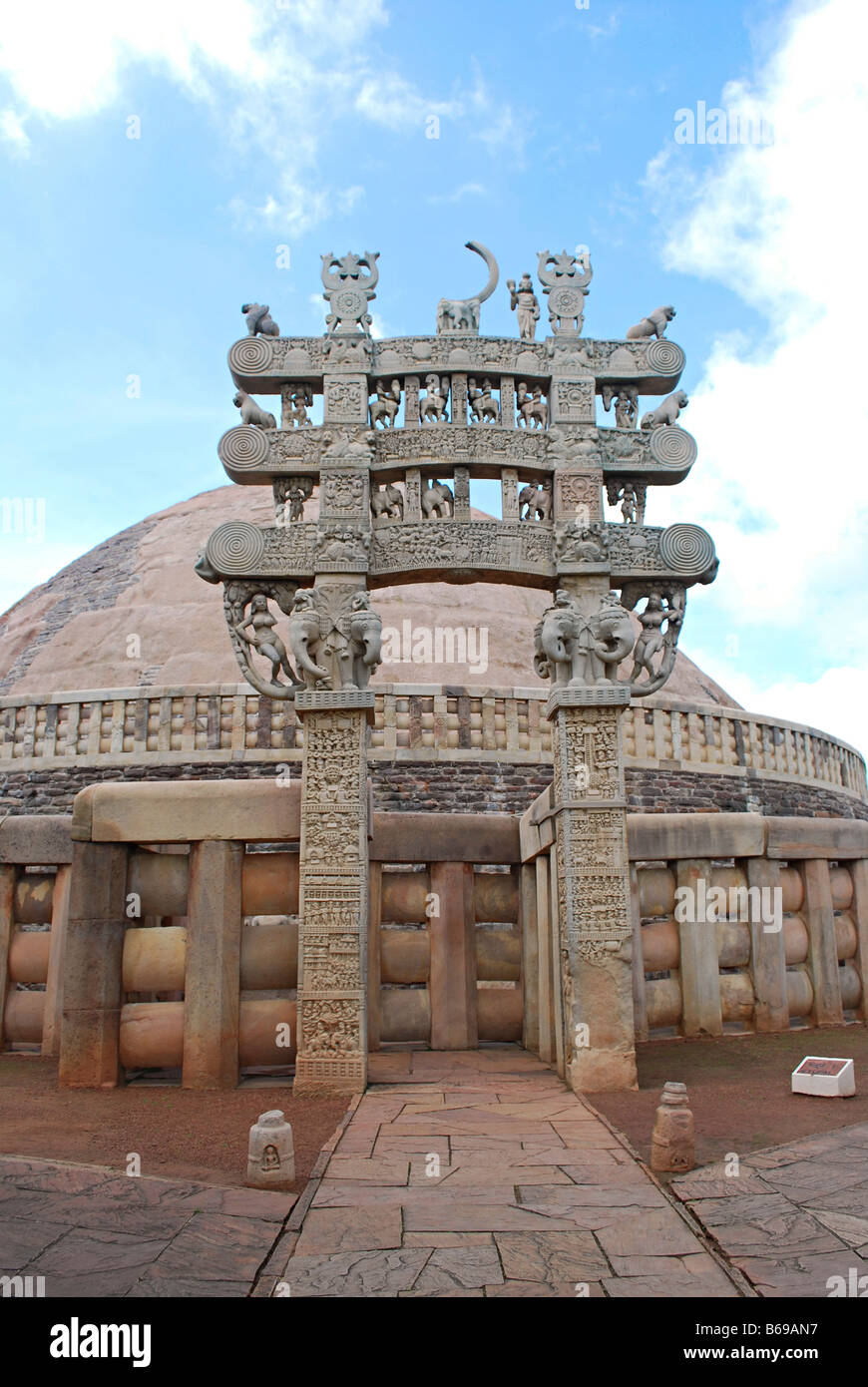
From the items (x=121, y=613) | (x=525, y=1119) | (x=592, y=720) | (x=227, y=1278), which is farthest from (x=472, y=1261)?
(x=121, y=613)

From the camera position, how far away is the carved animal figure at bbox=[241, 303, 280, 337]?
7184mm

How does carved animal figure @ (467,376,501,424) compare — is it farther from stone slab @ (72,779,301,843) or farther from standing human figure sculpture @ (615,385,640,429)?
stone slab @ (72,779,301,843)

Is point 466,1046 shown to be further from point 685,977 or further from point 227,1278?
point 227,1278

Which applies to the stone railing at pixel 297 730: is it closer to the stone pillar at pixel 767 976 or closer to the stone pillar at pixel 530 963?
the stone pillar at pixel 530 963

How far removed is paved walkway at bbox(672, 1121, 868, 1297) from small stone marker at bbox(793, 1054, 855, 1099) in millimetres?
904

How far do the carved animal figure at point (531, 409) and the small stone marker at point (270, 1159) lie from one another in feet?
17.2

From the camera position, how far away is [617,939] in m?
6.06

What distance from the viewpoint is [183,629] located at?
770 inches

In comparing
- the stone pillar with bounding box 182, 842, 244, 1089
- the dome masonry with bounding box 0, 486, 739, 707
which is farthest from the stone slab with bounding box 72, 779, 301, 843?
the dome masonry with bounding box 0, 486, 739, 707

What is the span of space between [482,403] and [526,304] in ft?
3.28

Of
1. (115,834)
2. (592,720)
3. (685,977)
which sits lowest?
(685,977)

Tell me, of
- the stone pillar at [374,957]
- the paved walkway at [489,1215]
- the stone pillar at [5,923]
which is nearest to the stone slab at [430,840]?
the stone pillar at [374,957]

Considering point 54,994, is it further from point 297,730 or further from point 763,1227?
point 763,1227

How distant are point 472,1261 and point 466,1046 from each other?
4.10 meters
